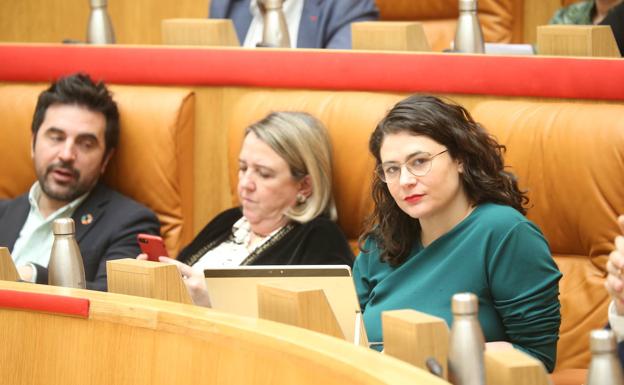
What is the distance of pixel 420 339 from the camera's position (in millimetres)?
1082

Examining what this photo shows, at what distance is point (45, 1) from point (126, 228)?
161 centimetres

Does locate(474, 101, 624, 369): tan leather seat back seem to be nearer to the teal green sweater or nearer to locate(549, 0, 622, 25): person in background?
the teal green sweater

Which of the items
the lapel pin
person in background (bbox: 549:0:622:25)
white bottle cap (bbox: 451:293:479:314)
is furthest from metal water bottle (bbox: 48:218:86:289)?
person in background (bbox: 549:0:622:25)

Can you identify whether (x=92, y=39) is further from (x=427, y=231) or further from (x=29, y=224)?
(x=427, y=231)

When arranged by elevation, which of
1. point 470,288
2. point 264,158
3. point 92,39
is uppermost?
point 92,39

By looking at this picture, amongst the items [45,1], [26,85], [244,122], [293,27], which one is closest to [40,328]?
[244,122]

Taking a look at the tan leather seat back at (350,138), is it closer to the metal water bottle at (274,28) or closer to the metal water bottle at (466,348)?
the metal water bottle at (274,28)

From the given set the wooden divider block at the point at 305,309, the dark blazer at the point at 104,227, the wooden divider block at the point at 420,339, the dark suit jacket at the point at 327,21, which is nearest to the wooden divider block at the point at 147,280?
the wooden divider block at the point at 305,309

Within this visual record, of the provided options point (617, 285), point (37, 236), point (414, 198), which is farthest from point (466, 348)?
point (37, 236)

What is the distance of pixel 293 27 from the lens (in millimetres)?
2689

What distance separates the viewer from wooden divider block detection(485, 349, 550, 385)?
3.18 ft

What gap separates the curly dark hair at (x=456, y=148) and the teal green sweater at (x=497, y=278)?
3cm

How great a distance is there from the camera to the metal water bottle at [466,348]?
1.06 meters

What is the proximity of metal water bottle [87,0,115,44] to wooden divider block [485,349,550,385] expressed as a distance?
1675 millimetres
